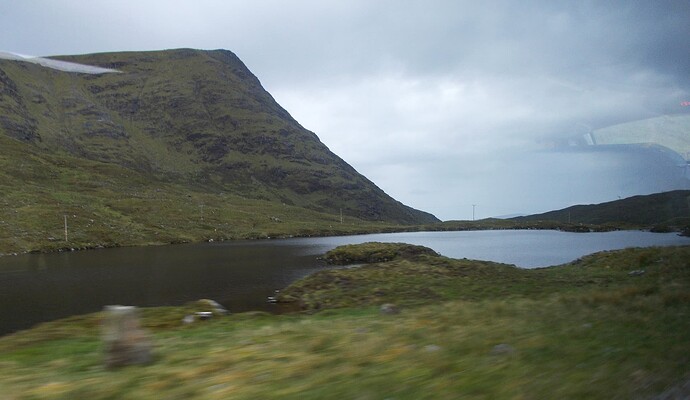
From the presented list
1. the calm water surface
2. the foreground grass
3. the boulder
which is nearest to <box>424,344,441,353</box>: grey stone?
the foreground grass

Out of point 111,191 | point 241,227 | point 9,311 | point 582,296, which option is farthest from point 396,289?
point 111,191

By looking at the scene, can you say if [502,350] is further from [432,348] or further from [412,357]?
[412,357]

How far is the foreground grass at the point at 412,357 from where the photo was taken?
311 inches

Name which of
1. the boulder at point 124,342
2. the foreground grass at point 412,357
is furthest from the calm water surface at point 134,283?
the boulder at point 124,342

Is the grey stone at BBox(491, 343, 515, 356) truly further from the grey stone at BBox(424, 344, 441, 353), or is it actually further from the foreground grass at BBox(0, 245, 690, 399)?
the grey stone at BBox(424, 344, 441, 353)

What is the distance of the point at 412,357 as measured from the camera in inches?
384

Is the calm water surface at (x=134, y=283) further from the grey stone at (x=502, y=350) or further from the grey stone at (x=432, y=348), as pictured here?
the grey stone at (x=502, y=350)

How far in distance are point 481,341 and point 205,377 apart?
6.70 meters

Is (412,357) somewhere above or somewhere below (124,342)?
below

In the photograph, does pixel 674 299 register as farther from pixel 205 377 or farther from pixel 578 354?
pixel 205 377

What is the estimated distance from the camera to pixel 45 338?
14703mm

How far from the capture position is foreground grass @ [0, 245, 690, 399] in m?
7.91

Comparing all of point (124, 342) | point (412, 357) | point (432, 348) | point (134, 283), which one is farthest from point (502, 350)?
point (134, 283)

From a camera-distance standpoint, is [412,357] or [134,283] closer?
[412,357]
